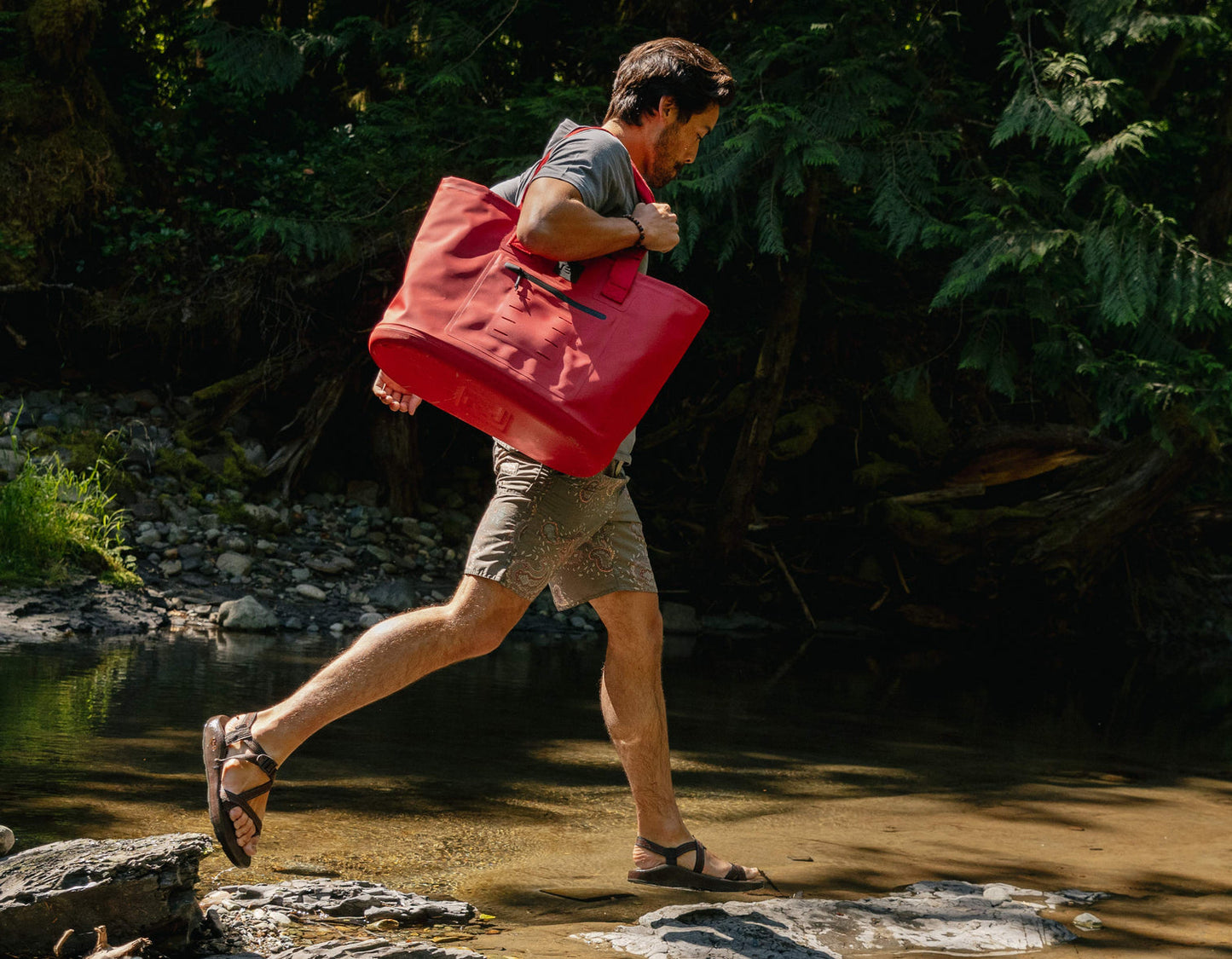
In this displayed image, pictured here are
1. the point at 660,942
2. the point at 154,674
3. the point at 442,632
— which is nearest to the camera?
the point at 660,942

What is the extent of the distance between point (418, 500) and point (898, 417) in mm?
4186

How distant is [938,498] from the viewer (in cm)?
954

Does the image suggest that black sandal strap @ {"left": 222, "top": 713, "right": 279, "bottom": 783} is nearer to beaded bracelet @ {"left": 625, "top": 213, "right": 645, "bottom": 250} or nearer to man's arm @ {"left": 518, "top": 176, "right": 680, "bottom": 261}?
man's arm @ {"left": 518, "top": 176, "right": 680, "bottom": 261}

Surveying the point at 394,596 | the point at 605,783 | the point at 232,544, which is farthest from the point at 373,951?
the point at 232,544

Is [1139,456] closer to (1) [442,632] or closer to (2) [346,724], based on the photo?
(2) [346,724]

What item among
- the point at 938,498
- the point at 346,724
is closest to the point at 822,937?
the point at 346,724

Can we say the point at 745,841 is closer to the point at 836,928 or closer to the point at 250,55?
the point at 836,928

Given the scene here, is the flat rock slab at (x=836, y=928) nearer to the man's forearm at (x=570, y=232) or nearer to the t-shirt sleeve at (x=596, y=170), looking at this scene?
the man's forearm at (x=570, y=232)

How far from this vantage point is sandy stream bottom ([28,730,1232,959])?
106 inches

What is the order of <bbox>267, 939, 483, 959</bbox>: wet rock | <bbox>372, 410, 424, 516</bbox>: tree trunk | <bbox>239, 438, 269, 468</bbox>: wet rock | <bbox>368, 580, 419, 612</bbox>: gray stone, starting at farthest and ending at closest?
1. <bbox>372, 410, 424, 516</bbox>: tree trunk
2. <bbox>239, 438, 269, 468</bbox>: wet rock
3. <bbox>368, 580, 419, 612</bbox>: gray stone
4. <bbox>267, 939, 483, 959</bbox>: wet rock

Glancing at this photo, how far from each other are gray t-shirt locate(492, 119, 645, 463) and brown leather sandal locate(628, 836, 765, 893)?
973 mm

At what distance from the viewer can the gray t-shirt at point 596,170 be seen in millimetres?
2539

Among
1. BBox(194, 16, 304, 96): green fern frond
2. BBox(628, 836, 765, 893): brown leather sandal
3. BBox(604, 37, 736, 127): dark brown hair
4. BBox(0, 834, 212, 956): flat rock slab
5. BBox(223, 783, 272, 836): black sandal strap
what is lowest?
BBox(628, 836, 765, 893): brown leather sandal

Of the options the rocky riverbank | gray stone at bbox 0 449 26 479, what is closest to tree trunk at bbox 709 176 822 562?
the rocky riverbank
